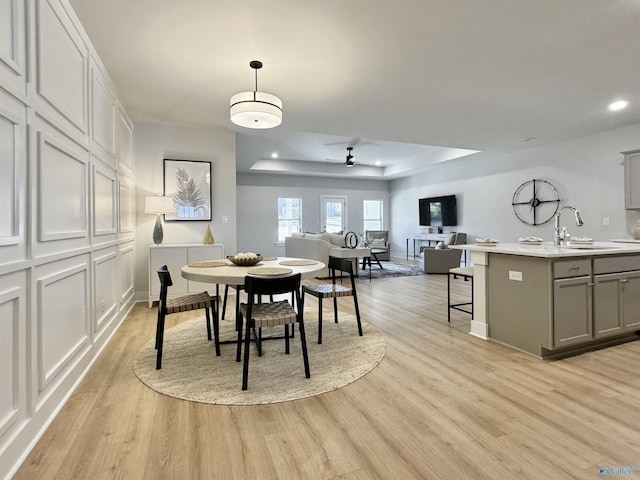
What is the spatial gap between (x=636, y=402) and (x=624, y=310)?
134 centimetres

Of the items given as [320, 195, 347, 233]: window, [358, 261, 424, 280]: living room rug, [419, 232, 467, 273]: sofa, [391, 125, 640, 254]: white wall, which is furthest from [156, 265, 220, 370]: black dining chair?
[320, 195, 347, 233]: window

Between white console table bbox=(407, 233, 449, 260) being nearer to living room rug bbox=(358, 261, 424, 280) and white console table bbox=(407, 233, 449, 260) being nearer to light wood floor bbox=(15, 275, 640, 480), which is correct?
living room rug bbox=(358, 261, 424, 280)

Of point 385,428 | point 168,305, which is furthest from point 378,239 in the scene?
point 385,428

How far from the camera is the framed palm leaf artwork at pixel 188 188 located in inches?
185

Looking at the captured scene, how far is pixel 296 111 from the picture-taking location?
4293 millimetres

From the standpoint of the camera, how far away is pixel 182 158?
15.6ft

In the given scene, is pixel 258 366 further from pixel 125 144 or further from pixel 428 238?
pixel 428 238

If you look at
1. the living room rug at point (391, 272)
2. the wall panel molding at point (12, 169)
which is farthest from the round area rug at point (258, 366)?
the living room rug at point (391, 272)

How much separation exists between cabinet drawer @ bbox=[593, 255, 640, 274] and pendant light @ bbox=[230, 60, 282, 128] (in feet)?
9.90

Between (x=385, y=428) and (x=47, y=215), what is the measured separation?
7.01 ft

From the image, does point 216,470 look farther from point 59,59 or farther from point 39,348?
point 59,59

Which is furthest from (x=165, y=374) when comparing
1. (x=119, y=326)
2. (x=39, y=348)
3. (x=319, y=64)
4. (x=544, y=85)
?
(x=544, y=85)

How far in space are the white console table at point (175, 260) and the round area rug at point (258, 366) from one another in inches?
43.8

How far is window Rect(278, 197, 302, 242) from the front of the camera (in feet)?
32.2
